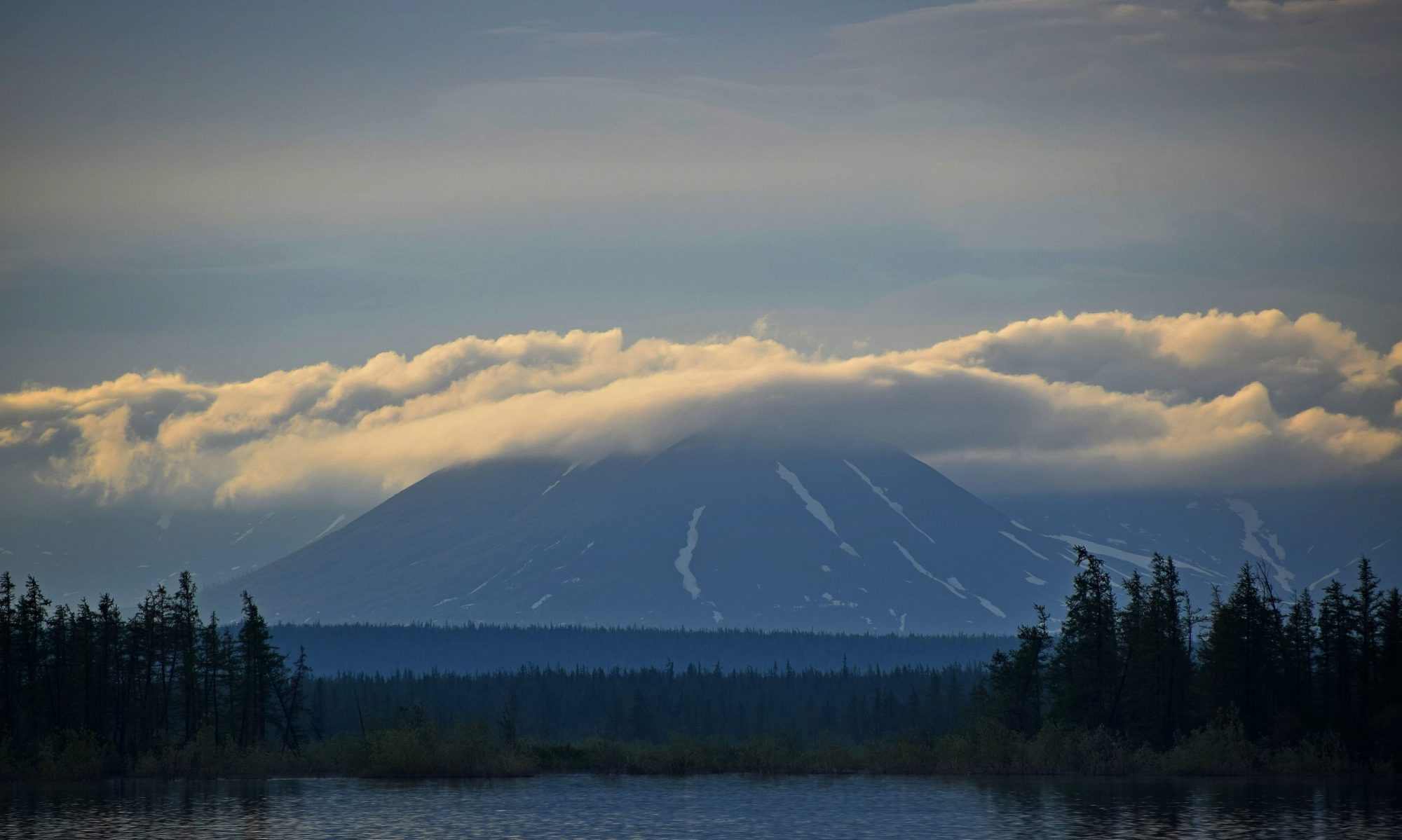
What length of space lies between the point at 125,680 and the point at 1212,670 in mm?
74322

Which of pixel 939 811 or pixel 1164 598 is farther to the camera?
pixel 1164 598

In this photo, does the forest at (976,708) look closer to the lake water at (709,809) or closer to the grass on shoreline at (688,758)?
the grass on shoreline at (688,758)

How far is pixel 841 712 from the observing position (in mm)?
191875

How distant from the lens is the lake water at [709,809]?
235 feet

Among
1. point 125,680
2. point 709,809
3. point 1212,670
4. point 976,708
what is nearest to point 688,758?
point 976,708

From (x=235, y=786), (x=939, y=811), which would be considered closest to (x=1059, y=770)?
(x=939, y=811)

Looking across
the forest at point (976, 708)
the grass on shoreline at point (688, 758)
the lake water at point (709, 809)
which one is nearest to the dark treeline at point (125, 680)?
the forest at point (976, 708)

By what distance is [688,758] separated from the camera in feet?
372

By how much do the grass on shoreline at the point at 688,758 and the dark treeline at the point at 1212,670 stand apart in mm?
1028

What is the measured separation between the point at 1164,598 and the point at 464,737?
4825cm

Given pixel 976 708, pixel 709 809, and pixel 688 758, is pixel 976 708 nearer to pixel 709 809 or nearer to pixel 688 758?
pixel 688 758

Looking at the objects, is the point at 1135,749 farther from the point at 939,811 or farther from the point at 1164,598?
the point at 939,811

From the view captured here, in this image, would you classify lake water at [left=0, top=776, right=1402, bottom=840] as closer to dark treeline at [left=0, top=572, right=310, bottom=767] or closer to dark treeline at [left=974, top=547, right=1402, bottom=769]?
dark treeline at [left=0, top=572, right=310, bottom=767]

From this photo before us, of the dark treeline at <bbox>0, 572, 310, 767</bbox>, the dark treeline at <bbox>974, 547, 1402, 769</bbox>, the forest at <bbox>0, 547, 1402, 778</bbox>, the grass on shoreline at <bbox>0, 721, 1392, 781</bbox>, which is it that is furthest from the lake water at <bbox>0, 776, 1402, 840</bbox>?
the dark treeline at <bbox>974, 547, 1402, 769</bbox>
